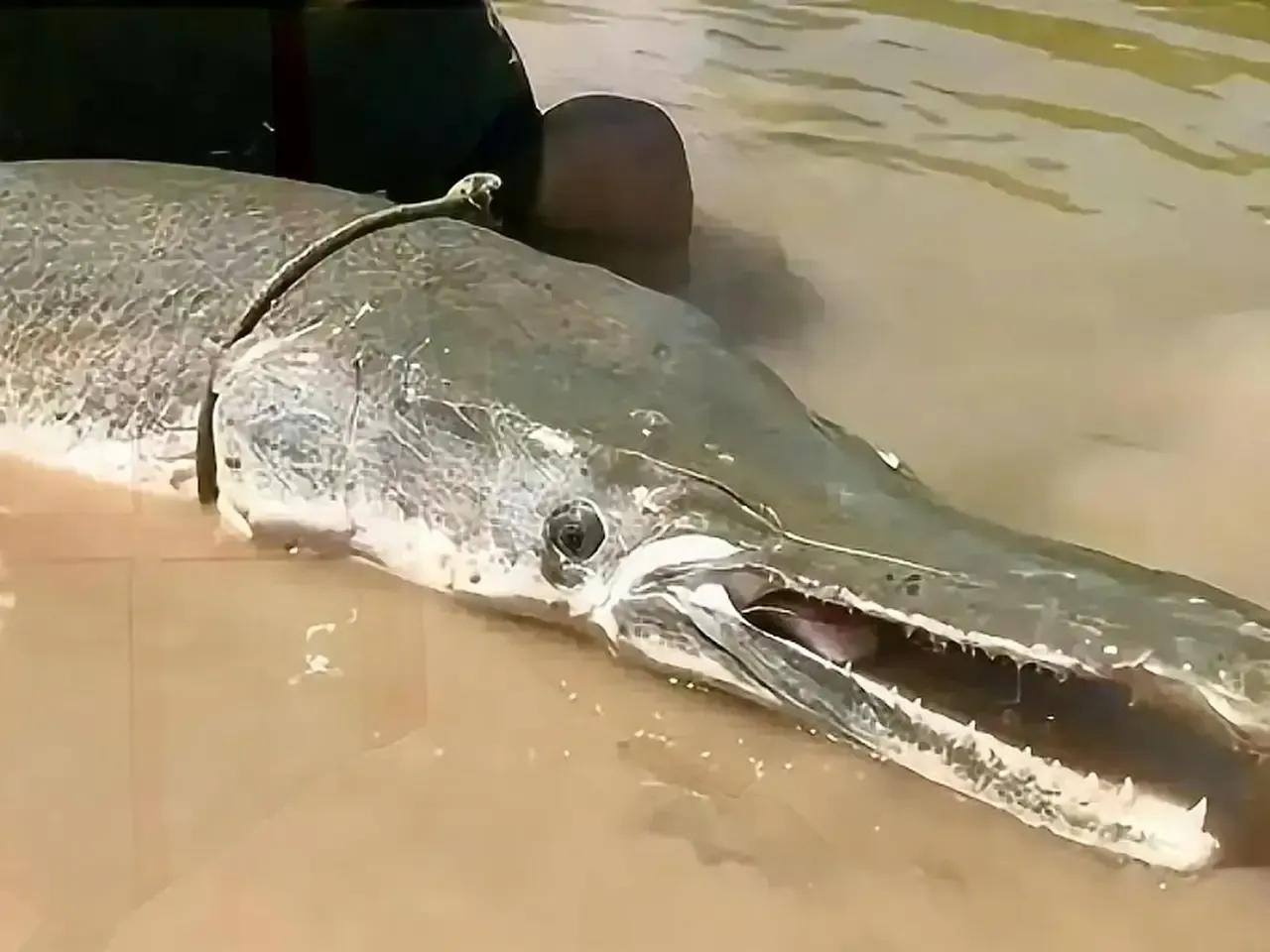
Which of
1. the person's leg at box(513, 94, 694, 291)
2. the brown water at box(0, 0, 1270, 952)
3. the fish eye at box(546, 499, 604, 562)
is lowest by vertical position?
the brown water at box(0, 0, 1270, 952)

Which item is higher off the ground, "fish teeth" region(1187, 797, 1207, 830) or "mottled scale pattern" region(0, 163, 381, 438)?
"mottled scale pattern" region(0, 163, 381, 438)

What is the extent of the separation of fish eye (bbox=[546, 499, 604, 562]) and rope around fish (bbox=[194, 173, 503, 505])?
25 cm

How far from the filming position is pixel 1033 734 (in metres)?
0.78

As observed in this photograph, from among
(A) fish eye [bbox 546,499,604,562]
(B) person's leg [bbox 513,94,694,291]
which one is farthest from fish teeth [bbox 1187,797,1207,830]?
(B) person's leg [bbox 513,94,694,291]

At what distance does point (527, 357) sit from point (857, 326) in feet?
1.34

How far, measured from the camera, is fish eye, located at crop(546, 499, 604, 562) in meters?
0.86

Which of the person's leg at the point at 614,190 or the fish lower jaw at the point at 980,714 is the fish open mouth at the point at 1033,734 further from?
the person's leg at the point at 614,190

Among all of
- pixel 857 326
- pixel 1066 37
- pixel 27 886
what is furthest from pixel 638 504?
pixel 1066 37

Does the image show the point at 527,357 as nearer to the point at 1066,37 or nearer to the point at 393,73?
the point at 393,73

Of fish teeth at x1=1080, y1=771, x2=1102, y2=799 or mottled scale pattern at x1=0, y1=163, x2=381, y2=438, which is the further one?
mottled scale pattern at x1=0, y1=163, x2=381, y2=438

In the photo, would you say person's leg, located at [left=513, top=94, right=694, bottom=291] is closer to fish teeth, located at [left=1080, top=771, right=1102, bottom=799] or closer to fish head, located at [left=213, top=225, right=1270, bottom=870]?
fish head, located at [left=213, top=225, right=1270, bottom=870]

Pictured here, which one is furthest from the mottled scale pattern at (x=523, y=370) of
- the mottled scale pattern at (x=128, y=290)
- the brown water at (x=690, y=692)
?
the brown water at (x=690, y=692)

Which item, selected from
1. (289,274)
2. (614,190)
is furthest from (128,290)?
(614,190)

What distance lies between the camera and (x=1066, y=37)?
169 cm
